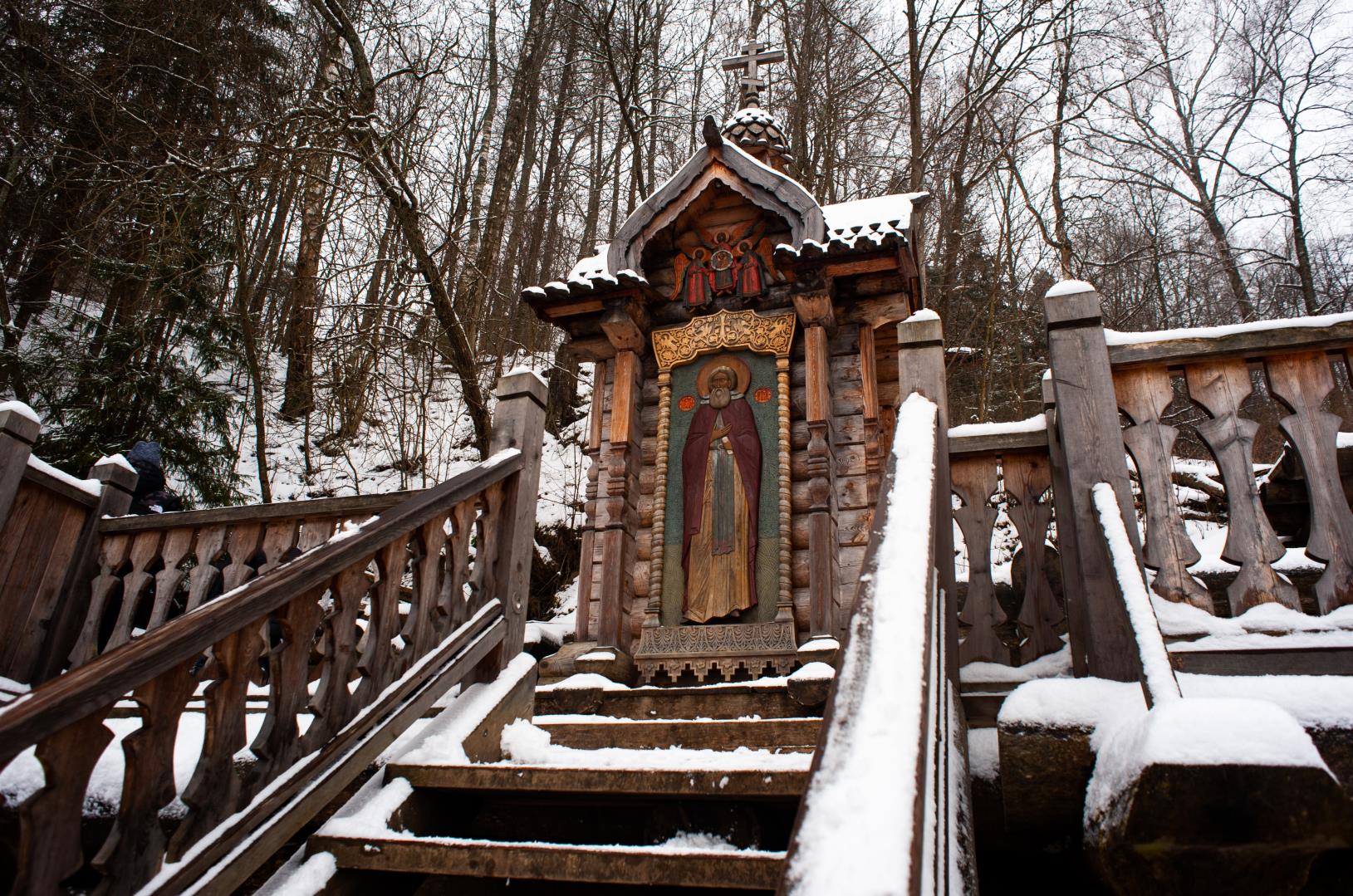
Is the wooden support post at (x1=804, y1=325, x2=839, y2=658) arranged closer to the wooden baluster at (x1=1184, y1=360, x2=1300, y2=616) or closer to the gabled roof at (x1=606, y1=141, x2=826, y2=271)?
the gabled roof at (x1=606, y1=141, x2=826, y2=271)

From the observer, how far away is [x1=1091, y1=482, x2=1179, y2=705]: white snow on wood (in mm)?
2078

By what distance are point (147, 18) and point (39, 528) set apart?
648cm

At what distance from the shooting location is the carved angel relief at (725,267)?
664cm

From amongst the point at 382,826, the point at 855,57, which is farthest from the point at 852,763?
the point at 855,57

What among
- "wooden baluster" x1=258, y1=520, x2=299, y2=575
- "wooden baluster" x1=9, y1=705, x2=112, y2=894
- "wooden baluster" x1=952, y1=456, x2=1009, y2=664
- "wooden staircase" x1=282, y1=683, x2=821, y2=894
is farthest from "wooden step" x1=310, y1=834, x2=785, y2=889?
"wooden baluster" x1=258, y1=520, x2=299, y2=575

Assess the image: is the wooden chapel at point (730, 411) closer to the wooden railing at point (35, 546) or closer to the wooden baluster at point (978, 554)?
the wooden baluster at point (978, 554)

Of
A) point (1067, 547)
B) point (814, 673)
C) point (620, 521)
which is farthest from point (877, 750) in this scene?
point (620, 521)

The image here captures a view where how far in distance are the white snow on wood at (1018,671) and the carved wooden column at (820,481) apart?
186 cm

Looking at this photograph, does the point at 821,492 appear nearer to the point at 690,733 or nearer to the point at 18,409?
the point at 690,733

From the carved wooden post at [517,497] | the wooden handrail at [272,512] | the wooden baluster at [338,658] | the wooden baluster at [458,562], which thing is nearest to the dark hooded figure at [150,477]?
the wooden handrail at [272,512]

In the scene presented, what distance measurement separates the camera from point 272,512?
410 cm

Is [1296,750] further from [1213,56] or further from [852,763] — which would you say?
[1213,56]

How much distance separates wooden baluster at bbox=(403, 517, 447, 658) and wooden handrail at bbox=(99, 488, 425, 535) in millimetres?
638

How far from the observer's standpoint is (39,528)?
14.2ft
